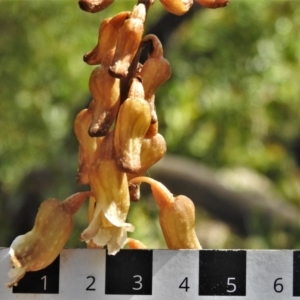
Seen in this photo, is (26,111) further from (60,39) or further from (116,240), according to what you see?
(116,240)

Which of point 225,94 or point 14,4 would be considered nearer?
point 14,4

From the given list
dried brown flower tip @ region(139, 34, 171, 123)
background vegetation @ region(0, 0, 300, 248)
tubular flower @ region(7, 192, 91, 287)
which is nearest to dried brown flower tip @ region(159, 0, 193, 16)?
dried brown flower tip @ region(139, 34, 171, 123)

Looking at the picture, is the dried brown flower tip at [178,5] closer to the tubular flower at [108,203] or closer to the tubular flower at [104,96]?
the tubular flower at [104,96]

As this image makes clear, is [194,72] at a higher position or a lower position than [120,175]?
higher

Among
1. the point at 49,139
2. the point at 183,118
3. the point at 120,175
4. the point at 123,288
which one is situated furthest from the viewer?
the point at 183,118

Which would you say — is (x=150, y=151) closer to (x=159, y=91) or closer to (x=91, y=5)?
(x=91, y=5)

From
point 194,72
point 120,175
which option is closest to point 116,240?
point 120,175
